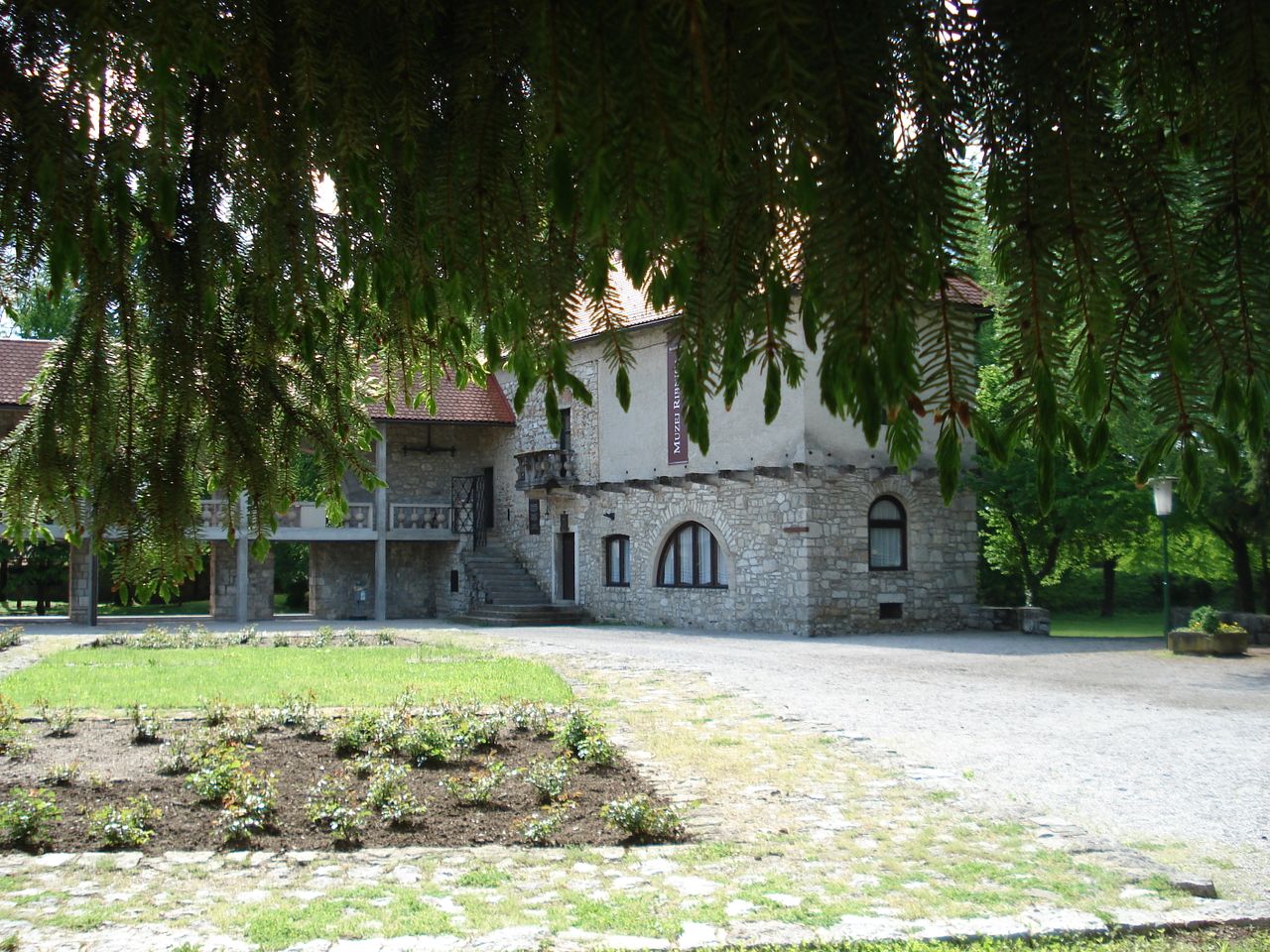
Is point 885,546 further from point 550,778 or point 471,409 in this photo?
point 550,778

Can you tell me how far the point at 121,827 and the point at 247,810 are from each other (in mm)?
531

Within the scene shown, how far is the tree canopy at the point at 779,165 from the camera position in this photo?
1.38m

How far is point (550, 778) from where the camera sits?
5809 millimetres

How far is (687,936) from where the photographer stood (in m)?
3.78

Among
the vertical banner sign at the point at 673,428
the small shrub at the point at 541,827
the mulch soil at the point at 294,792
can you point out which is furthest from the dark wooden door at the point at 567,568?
the small shrub at the point at 541,827

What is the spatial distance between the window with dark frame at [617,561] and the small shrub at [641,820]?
16.4 metres

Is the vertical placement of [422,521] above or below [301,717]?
above

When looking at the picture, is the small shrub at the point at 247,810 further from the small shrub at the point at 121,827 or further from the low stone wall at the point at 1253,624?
the low stone wall at the point at 1253,624

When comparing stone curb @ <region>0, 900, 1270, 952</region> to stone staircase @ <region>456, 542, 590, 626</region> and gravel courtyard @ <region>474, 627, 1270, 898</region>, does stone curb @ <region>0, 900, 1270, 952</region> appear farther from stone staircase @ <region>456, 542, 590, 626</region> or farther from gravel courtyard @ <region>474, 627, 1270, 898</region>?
stone staircase @ <region>456, 542, 590, 626</region>

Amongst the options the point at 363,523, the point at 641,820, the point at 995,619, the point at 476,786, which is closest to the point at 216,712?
the point at 476,786

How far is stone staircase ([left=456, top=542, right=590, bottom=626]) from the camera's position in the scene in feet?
72.9

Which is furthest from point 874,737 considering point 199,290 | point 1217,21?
point 1217,21

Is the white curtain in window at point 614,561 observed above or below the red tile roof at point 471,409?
below

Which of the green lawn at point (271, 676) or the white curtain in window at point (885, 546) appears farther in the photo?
the white curtain in window at point (885, 546)
